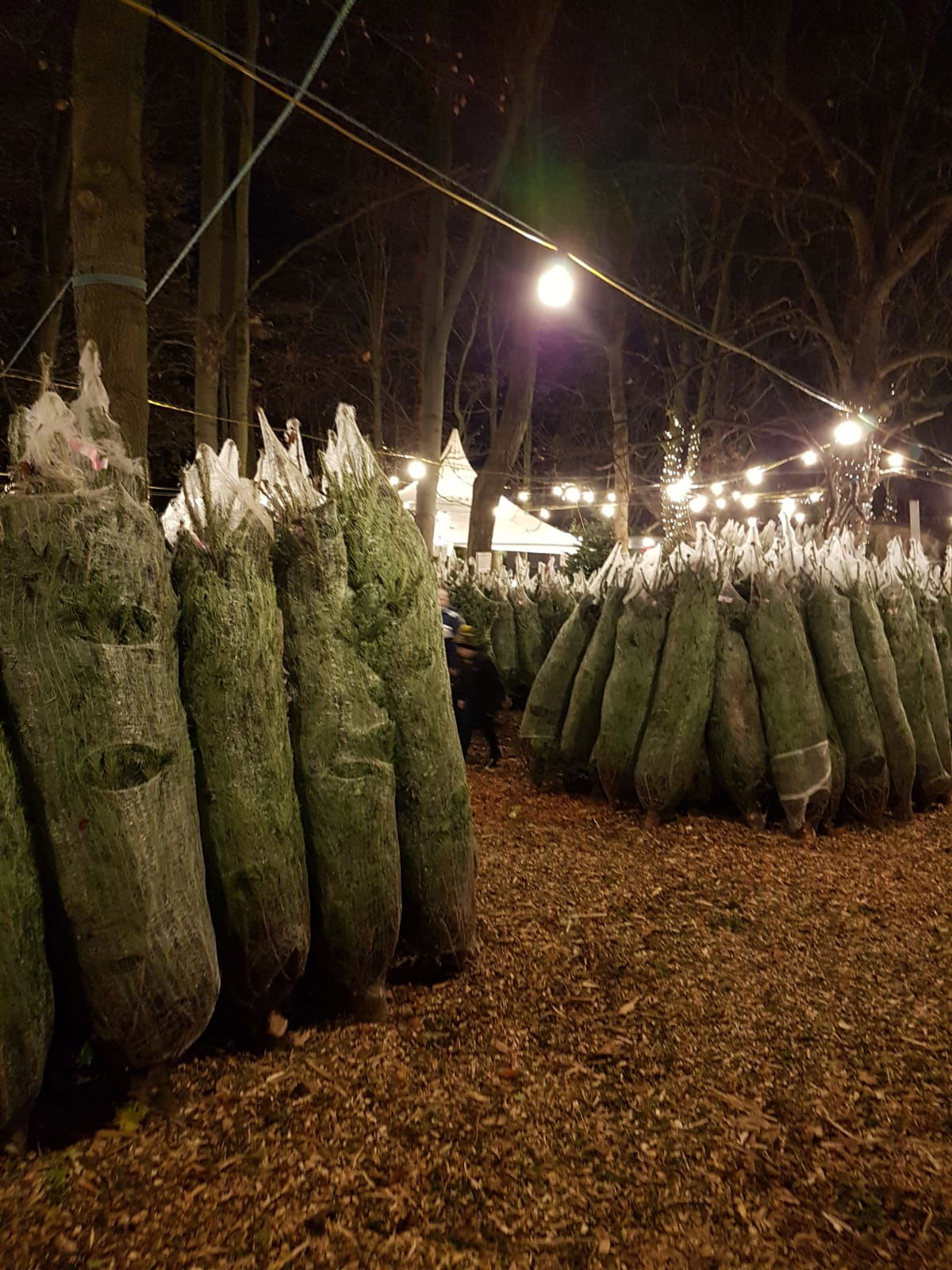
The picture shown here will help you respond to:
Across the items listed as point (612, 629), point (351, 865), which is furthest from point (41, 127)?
point (351, 865)

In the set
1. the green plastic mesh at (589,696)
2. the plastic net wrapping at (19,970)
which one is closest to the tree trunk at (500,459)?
the green plastic mesh at (589,696)

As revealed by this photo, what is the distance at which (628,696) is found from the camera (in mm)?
4949

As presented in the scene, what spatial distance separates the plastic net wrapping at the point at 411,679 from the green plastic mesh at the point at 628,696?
245 cm

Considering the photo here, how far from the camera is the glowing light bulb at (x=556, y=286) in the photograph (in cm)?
619

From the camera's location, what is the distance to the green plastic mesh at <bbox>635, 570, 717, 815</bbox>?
15.4ft

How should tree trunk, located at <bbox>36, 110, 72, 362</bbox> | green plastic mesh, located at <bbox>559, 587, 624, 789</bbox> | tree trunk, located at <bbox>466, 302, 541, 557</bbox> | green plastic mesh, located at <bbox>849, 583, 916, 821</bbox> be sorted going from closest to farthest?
green plastic mesh, located at <bbox>849, 583, 916, 821</bbox>
green plastic mesh, located at <bbox>559, 587, 624, 789</bbox>
tree trunk, located at <bbox>36, 110, 72, 362</bbox>
tree trunk, located at <bbox>466, 302, 541, 557</bbox>

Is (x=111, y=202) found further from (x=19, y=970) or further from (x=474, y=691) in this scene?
(x=474, y=691)

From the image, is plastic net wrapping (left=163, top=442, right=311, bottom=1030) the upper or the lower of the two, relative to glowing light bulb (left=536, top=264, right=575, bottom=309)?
lower

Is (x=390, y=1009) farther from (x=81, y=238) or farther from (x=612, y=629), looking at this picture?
(x=81, y=238)

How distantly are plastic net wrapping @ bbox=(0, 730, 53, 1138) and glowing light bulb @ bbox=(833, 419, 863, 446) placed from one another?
486 inches

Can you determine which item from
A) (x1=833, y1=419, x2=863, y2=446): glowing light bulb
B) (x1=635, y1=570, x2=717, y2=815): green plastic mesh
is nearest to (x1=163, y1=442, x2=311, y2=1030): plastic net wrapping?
(x1=635, y1=570, x2=717, y2=815): green plastic mesh

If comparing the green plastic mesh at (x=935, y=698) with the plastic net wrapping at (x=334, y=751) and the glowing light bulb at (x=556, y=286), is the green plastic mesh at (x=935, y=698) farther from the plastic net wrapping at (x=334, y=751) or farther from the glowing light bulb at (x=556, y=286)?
the plastic net wrapping at (x=334, y=751)

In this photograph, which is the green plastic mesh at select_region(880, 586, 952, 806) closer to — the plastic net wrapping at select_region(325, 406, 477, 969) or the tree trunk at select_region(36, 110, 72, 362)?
the plastic net wrapping at select_region(325, 406, 477, 969)

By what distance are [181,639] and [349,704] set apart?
1.82 ft
